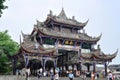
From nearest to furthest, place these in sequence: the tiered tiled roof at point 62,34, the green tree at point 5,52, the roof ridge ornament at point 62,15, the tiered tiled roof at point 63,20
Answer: the green tree at point 5,52 → the tiered tiled roof at point 62,34 → the tiered tiled roof at point 63,20 → the roof ridge ornament at point 62,15

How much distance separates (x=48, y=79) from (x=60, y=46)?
1037cm

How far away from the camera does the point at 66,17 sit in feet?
160

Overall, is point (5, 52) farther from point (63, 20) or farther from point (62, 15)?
point (62, 15)

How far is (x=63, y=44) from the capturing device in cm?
4494

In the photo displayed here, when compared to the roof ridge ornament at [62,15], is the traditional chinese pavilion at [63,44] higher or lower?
lower

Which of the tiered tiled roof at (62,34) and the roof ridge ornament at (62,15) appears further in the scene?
the roof ridge ornament at (62,15)

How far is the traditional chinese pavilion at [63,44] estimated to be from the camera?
1610 inches

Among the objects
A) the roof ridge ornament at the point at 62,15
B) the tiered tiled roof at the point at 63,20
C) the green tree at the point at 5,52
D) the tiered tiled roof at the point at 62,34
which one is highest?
the roof ridge ornament at the point at 62,15

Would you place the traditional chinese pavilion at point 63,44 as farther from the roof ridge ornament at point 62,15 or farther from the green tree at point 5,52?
the green tree at point 5,52

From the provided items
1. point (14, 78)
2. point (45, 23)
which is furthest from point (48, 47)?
point (14, 78)

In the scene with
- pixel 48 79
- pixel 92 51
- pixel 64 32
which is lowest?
pixel 48 79

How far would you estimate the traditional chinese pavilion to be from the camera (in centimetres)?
4091

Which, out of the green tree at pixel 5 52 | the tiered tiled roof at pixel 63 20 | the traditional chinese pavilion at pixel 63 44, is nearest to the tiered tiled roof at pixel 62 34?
the traditional chinese pavilion at pixel 63 44

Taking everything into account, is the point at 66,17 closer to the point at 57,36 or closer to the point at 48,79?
the point at 57,36
